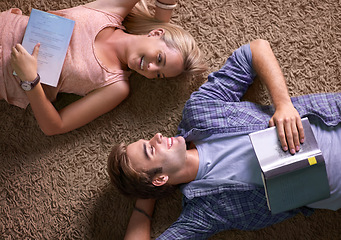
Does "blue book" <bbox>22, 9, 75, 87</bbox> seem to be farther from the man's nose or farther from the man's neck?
the man's neck

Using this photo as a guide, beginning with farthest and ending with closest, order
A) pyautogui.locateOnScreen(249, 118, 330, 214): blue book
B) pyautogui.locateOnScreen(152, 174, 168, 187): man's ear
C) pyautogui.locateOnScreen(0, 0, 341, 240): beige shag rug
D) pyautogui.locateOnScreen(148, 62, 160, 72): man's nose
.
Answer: pyautogui.locateOnScreen(0, 0, 341, 240): beige shag rug
pyautogui.locateOnScreen(148, 62, 160, 72): man's nose
pyautogui.locateOnScreen(152, 174, 168, 187): man's ear
pyautogui.locateOnScreen(249, 118, 330, 214): blue book

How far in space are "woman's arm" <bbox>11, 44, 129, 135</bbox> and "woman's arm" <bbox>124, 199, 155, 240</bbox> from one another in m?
0.44

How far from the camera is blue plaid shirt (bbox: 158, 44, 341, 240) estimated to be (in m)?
1.18

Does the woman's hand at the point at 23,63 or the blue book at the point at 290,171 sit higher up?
the blue book at the point at 290,171

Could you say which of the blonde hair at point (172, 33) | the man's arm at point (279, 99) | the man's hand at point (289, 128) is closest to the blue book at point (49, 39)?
the blonde hair at point (172, 33)

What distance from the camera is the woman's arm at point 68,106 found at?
1264 mm

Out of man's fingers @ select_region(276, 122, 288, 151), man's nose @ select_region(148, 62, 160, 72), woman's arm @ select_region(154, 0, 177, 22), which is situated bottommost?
man's nose @ select_region(148, 62, 160, 72)

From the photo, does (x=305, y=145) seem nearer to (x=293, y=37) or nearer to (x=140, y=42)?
(x=293, y=37)

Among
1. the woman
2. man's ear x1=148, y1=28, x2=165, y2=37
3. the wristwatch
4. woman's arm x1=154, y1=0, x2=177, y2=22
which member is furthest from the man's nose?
the wristwatch

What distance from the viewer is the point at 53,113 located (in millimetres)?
1310

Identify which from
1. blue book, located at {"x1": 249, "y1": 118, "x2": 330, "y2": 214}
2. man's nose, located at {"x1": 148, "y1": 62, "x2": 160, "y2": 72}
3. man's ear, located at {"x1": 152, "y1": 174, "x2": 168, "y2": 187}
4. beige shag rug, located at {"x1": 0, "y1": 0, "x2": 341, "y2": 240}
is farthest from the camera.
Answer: beige shag rug, located at {"x1": 0, "y1": 0, "x2": 341, "y2": 240}

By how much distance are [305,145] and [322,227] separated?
481 millimetres

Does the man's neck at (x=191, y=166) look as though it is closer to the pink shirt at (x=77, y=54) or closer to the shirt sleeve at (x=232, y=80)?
the shirt sleeve at (x=232, y=80)

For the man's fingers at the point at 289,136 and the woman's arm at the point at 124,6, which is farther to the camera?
the woman's arm at the point at 124,6
